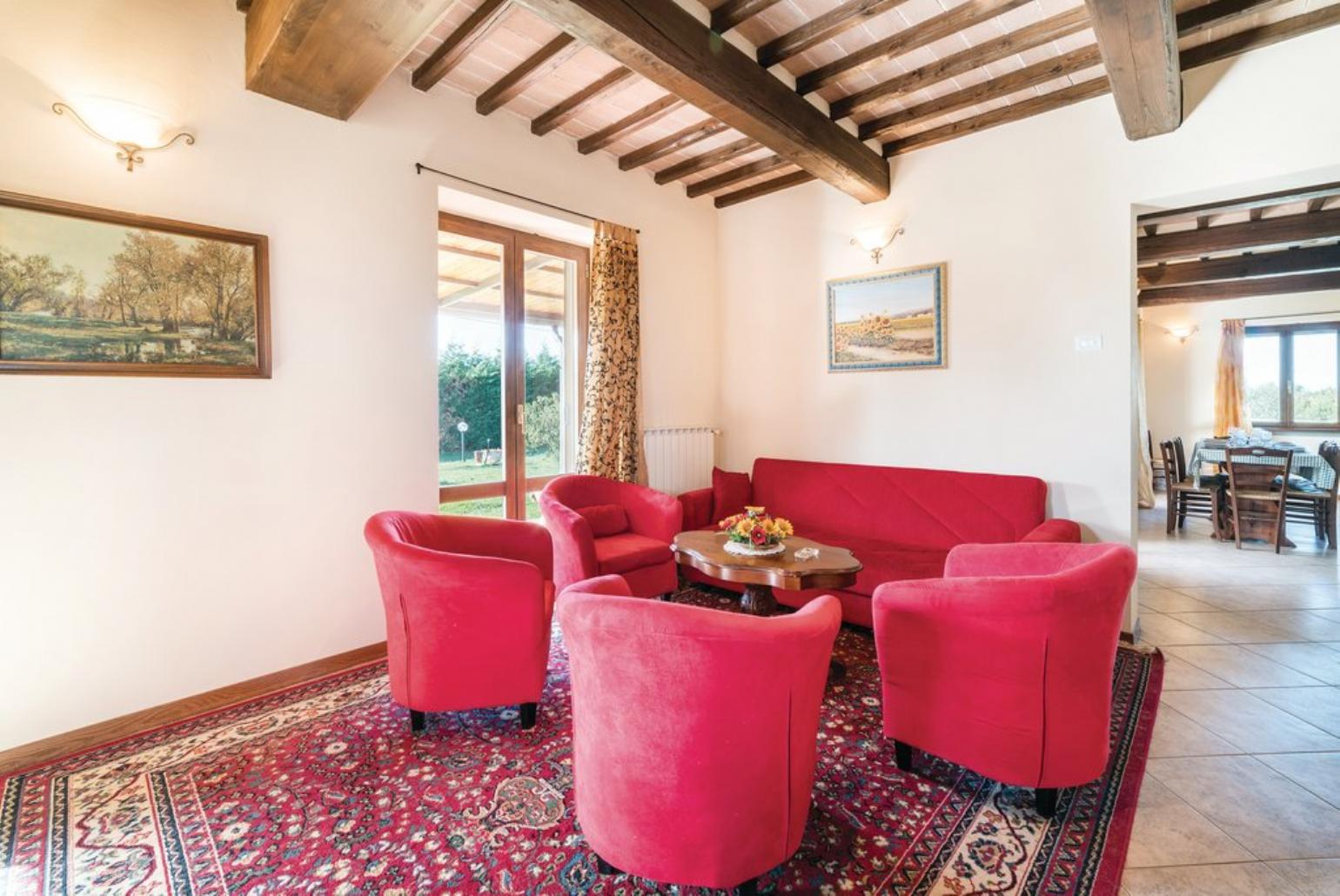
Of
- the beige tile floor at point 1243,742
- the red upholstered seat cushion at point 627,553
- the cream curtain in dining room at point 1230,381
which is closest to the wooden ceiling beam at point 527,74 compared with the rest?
the red upholstered seat cushion at point 627,553

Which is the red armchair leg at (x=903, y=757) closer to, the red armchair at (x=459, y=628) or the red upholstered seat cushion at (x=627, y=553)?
the red armchair at (x=459, y=628)

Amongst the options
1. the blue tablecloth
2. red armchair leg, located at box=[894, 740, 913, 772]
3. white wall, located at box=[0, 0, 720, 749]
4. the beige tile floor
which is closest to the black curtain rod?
white wall, located at box=[0, 0, 720, 749]

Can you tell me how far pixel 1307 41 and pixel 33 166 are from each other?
5.53 m

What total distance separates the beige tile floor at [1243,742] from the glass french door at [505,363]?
11.8ft

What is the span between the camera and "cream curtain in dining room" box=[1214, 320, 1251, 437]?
778 cm

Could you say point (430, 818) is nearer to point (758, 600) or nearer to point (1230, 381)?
point (758, 600)

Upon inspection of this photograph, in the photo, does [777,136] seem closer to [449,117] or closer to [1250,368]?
[449,117]

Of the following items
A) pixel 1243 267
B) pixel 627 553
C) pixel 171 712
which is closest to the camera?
pixel 171 712

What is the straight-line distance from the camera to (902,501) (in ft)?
12.5

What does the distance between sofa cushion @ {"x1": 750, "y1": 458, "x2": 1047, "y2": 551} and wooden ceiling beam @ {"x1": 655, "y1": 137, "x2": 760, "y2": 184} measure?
2231 mm

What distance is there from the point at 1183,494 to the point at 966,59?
217 inches

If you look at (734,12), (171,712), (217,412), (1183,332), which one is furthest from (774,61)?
(1183,332)

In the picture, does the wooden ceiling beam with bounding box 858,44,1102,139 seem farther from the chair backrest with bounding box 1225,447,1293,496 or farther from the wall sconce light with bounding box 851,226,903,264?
the chair backrest with bounding box 1225,447,1293,496

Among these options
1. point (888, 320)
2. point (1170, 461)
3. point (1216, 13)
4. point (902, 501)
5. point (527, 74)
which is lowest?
→ point (902, 501)
